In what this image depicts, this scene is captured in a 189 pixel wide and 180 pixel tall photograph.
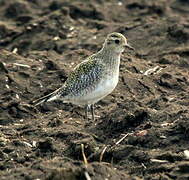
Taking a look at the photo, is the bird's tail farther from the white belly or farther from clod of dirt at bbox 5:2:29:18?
clod of dirt at bbox 5:2:29:18

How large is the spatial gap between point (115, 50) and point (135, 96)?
4.16 feet

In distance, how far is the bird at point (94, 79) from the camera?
11492mm

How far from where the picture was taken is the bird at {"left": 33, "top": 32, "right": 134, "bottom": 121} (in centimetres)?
1149

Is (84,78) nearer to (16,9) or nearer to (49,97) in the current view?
(49,97)

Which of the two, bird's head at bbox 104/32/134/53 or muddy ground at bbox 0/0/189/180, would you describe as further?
bird's head at bbox 104/32/134/53

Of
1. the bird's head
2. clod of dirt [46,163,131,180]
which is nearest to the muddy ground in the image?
clod of dirt [46,163,131,180]

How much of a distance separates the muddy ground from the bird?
35 cm

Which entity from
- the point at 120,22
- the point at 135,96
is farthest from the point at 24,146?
the point at 120,22

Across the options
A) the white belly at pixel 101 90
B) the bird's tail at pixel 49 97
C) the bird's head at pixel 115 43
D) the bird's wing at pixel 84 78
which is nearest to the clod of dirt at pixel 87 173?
the white belly at pixel 101 90

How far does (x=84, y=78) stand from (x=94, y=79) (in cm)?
19

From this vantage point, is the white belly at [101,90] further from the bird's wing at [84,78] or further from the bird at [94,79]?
the bird's wing at [84,78]

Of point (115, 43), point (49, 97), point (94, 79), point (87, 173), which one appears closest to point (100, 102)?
point (49, 97)

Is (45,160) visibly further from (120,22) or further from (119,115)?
(120,22)

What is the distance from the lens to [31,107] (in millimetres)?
12656
